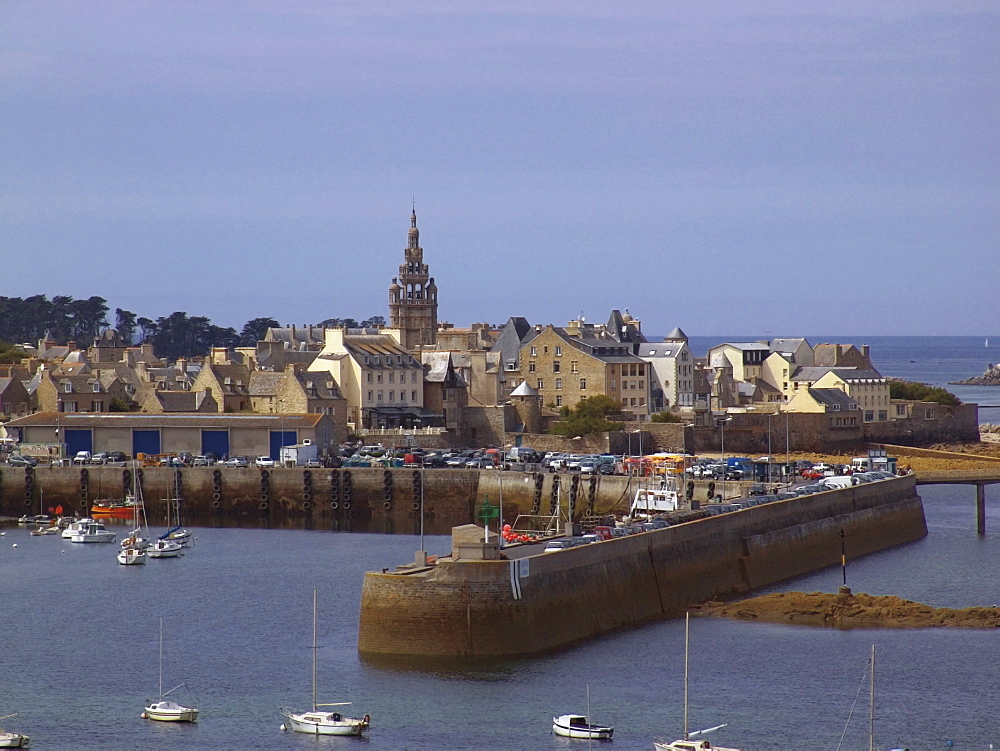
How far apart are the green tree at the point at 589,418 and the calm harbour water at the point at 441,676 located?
38.7m

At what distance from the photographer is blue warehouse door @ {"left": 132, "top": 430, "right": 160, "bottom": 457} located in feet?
319

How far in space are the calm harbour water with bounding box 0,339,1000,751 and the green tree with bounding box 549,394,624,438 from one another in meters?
38.7

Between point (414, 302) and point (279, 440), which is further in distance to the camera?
point (414, 302)

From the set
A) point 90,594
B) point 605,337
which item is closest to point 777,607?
point 90,594

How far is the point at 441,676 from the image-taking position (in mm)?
47625

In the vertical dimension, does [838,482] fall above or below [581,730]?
above

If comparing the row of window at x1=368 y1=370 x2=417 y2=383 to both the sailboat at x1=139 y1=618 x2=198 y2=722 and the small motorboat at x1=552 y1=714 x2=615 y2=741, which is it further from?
the small motorboat at x1=552 y1=714 x2=615 y2=741

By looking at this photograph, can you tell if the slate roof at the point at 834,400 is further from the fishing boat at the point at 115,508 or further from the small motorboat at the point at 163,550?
the small motorboat at the point at 163,550

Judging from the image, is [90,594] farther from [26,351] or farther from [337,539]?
[26,351]

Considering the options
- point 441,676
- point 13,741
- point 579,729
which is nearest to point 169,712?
point 13,741

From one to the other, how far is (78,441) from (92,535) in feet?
68.9

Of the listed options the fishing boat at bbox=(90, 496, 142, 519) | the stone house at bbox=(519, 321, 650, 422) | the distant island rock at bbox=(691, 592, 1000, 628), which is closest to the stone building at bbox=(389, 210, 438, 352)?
the stone house at bbox=(519, 321, 650, 422)

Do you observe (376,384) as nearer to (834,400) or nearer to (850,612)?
(834,400)

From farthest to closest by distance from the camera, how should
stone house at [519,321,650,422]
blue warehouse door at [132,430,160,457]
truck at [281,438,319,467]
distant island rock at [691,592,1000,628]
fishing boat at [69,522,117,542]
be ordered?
stone house at [519,321,650,422] < blue warehouse door at [132,430,160,457] < truck at [281,438,319,467] < fishing boat at [69,522,117,542] < distant island rock at [691,592,1000,628]
